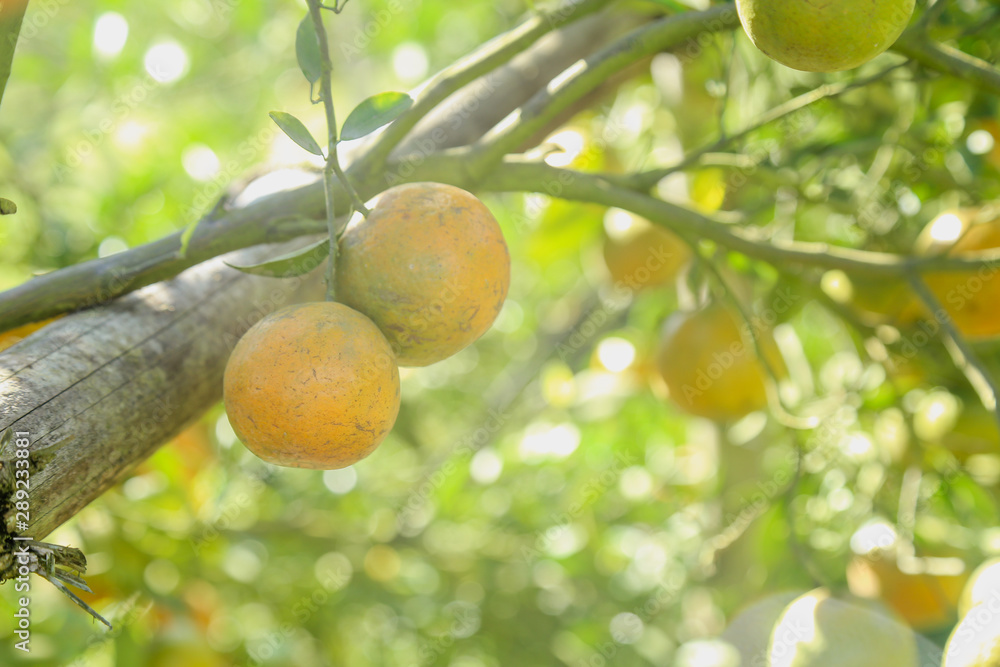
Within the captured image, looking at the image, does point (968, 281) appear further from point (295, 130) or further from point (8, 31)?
point (8, 31)

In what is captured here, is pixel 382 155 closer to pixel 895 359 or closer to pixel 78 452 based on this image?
pixel 78 452

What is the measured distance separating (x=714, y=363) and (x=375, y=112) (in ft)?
2.31

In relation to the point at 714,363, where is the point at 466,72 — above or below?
above

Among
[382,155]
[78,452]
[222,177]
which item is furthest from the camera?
[222,177]

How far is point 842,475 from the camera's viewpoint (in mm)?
1425

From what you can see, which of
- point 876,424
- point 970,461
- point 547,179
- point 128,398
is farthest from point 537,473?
point 128,398

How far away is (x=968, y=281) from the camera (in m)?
1.08

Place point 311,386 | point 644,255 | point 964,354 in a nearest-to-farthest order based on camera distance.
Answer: point 311,386, point 964,354, point 644,255

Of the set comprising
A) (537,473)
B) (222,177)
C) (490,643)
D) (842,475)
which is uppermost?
(222,177)

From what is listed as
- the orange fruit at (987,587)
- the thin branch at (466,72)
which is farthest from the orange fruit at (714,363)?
the thin branch at (466,72)

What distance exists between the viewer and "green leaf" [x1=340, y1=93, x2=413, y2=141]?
69cm

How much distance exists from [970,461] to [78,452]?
4.24 ft

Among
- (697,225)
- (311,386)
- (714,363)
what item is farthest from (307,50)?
(714,363)

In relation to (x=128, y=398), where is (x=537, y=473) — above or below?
below
